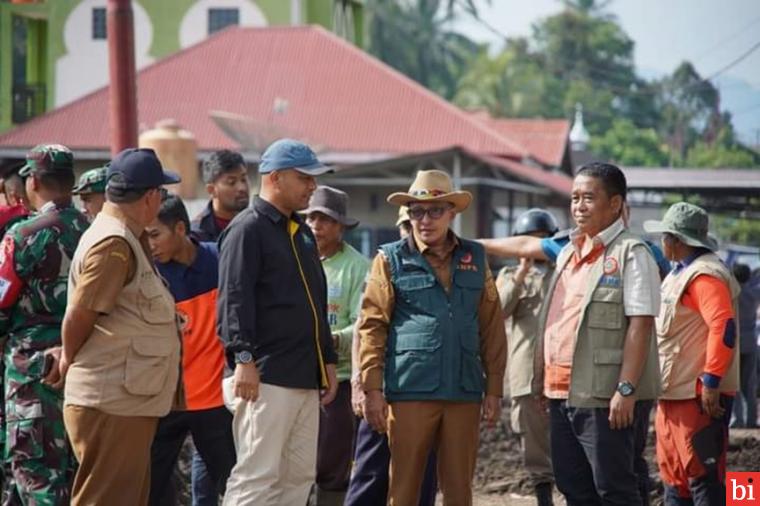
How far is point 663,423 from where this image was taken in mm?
8883

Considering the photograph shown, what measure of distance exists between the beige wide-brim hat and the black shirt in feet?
2.11

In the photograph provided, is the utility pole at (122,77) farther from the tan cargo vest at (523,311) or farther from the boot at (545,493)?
the boot at (545,493)

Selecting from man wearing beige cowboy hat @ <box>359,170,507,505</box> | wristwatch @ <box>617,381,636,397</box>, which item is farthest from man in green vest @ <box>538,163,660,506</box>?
man wearing beige cowboy hat @ <box>359,170,507,505</box>

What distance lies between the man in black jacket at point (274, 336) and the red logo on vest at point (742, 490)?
7.52ft

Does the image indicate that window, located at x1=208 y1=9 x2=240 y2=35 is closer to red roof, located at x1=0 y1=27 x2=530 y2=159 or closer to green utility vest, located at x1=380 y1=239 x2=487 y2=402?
red roof, located at x1=0 y1=27 x2=530 y2=159

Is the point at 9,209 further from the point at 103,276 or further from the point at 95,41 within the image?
the point at 95,41

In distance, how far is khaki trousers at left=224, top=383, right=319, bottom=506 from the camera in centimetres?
768

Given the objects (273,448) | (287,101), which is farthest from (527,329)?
(287,101)

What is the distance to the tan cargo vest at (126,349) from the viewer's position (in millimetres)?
7246

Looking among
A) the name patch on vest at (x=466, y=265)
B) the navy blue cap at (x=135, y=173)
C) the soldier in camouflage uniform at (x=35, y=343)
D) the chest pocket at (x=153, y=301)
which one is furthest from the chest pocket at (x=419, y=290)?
the soldier in camouflage uniform at (x=35, y=343)

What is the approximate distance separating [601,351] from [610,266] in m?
0.42

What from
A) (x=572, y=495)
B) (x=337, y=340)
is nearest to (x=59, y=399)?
(x=337, y=340)

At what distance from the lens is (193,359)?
29.0ft

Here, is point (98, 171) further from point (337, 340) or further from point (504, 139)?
point (504, 139)
